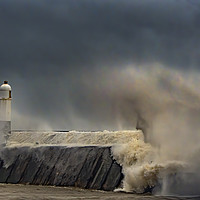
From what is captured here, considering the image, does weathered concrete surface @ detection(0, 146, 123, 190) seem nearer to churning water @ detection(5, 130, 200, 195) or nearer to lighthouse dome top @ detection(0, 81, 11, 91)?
churning water @ detection(5, 130, 200, 195)

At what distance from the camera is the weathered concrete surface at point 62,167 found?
4281cm

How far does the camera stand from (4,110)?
5675 centimetres

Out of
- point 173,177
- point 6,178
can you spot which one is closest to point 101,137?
point 6,178

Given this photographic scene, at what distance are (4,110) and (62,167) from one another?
12.0 meters

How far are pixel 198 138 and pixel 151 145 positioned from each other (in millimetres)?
3839

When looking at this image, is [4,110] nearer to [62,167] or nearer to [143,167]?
[62,167]

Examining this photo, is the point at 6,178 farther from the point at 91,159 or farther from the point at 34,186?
the point at 91,159

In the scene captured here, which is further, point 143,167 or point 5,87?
point 5,87

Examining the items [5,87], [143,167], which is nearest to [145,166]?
[143,167]

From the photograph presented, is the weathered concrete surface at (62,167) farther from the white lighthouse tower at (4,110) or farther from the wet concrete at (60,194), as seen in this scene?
the white lighthouse tower at (4,110)

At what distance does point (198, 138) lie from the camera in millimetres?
41344

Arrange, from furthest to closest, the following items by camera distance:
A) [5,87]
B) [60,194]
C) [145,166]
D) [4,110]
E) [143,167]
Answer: [5,87] → [4,110] → [143,167] → [145,166] → [60,194]

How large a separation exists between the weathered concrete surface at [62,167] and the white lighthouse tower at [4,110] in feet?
6.35

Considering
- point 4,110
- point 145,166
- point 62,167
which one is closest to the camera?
point 145,166
